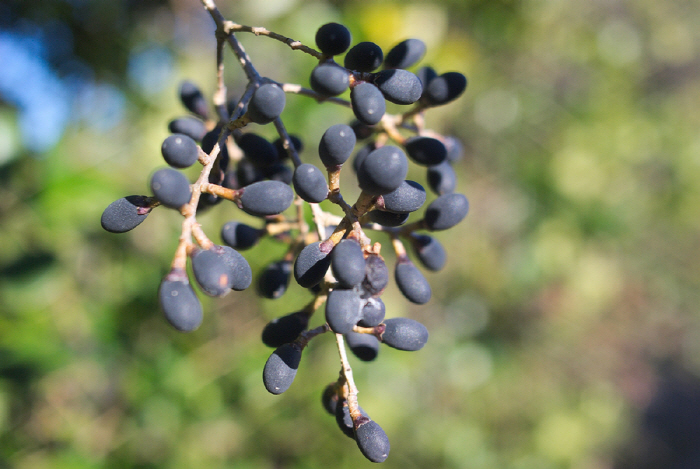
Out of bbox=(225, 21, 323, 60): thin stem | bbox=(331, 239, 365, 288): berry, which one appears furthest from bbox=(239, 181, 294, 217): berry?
bbox=(225, 21, 323, 60): thin stem

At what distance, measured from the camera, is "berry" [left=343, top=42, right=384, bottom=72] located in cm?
65

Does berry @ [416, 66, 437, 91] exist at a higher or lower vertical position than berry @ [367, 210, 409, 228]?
higher

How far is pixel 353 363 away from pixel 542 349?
5.18 feet

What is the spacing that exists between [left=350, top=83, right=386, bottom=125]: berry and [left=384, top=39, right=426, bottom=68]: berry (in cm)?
20

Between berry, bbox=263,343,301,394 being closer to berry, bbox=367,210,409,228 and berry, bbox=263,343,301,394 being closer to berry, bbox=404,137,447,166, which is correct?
berry, bbox=367,210,409,228

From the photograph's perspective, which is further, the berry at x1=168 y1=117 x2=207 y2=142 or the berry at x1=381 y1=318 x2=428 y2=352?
the berry at x1=168 y1=117 x2=207 y2=142

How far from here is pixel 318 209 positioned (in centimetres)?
68

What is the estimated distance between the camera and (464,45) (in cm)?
246

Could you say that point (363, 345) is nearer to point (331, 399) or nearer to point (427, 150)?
point (331, 399)

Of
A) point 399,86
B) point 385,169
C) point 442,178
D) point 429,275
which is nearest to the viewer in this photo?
point 385,169

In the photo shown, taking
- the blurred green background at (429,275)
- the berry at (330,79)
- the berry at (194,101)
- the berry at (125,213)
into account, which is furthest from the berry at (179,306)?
the blurred green background at (429,275)

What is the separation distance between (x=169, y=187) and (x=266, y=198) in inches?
4.7

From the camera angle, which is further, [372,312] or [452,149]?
[452,149]

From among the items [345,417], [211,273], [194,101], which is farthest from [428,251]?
[194,101]
